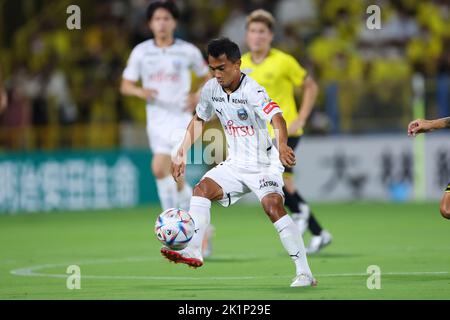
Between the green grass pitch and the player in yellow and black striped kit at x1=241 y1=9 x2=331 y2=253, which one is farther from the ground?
the player in yellow and black striped kit at x1=241 y1=9 x2=331 y2=253

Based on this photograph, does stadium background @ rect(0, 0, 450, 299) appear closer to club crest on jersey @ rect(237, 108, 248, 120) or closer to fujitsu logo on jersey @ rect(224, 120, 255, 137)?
fujitsu logo on jersey @ rect(224, 120, 255, 137)

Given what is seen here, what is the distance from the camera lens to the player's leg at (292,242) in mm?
8809

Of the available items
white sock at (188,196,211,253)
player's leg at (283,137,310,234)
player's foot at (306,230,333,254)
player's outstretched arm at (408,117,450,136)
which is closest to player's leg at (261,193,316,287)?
white sock at (188,196,211,253)

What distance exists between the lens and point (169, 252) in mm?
8914

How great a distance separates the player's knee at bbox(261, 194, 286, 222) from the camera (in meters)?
8.95

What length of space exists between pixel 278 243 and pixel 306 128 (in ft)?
26.4

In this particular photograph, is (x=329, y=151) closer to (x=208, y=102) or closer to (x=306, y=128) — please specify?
(x=306, y=128)

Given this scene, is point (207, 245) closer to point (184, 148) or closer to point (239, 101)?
point (184, 148)

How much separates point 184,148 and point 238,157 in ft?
1.51

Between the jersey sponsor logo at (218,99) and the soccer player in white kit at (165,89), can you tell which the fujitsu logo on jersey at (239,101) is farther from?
the soccer player in white kit at (165,89)

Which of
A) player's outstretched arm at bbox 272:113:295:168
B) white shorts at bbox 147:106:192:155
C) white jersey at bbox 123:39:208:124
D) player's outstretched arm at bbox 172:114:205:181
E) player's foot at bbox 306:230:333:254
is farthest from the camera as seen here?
white jersey at bbox 123:39:208:124

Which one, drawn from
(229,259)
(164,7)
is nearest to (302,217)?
(229,259)

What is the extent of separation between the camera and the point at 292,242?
8820 mm

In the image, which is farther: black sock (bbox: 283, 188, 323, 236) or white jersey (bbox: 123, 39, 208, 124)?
white jersey (bbox: 123, 39, 208, 124)
